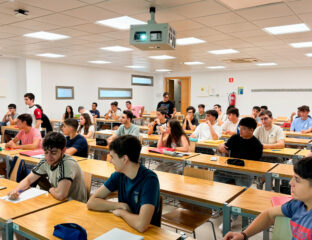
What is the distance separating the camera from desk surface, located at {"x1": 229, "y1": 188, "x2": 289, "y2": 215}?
196 centimetres

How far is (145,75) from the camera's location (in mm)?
14750

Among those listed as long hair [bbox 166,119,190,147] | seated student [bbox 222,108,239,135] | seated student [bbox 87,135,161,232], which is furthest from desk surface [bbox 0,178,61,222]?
seated student [bbox 222,108,239,135]

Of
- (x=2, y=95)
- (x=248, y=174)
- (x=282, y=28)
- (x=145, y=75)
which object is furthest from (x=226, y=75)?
(x=248, y=174)

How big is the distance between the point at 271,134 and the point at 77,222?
3.68 metres

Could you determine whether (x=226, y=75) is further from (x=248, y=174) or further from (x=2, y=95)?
(x=248, y=174)

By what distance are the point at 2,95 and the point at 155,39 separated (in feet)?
24.3

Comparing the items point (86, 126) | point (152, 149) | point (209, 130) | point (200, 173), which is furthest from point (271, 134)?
point (86, 126)

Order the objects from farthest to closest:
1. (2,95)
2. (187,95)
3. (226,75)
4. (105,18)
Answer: (187,95) < (226,75) < (2,95) < (105,18)

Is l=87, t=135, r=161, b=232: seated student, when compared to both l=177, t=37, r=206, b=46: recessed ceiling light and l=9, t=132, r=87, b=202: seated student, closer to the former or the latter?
l=9, t=132, r=87, b=202: seated student

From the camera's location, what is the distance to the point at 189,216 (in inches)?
99.5

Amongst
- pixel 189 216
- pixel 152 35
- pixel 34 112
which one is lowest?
pixel 189 216

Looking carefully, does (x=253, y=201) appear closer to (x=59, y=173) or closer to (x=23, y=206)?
(x=59, y=173)

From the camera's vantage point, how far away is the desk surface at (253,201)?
77.0 inches

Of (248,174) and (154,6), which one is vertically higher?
(154,6)
